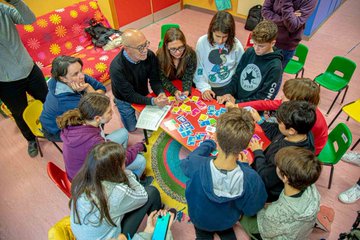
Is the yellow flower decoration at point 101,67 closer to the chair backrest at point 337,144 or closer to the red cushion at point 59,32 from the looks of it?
the red cushion at point 59,32

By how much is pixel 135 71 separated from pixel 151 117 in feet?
2.20

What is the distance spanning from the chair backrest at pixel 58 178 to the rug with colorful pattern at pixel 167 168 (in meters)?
1.13

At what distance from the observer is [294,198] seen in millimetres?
2057

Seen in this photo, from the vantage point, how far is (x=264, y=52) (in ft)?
9.86

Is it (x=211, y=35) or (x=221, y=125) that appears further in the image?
→ (x=211, y=35)

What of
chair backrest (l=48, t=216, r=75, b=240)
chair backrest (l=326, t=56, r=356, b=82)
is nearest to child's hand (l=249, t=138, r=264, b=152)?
chair backrest (l=48, t=216, r=75, b=240)

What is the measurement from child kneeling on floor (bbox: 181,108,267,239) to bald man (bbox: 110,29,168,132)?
1.30m

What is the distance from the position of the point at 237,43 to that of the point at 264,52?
48cm

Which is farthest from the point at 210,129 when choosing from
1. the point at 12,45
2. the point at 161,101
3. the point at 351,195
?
the point at 12,45

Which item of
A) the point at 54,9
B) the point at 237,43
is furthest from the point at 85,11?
the point at 237,43

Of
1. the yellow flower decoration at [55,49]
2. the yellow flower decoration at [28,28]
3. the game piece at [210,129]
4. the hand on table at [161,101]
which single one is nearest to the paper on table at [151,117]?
the hand on table at [161,101]

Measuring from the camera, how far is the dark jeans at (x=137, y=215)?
2406 millimetres

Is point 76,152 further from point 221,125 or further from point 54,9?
point 54,9

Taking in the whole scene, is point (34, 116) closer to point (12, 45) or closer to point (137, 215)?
point (12, 45)
